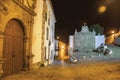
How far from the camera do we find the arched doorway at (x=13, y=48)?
31.0ft

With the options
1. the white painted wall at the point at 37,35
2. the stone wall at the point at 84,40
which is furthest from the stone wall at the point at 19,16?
the stone wall at the point at 84,40

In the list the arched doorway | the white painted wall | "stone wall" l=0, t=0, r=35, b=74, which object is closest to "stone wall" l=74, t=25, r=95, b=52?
the white painted wall

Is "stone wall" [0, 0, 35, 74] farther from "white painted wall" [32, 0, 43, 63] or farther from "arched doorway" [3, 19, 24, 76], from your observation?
"white painted wall" [32, 0, 43, 63]

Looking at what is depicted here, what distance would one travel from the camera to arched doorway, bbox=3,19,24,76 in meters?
9.45

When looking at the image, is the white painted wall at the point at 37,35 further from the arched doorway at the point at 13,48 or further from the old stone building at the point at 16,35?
the arched doorway at the point at 13,48

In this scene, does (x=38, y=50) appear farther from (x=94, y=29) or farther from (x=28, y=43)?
(x=94, y=29)

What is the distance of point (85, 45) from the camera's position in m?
41.7

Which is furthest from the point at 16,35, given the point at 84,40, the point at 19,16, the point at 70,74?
the point at 84,40

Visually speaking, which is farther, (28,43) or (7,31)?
(28,43)

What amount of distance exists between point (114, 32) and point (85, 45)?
16.6 metres

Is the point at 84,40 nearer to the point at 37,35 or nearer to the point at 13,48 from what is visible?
the point at 37,35

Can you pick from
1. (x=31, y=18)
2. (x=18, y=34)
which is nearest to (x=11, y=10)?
(x=18, y=34)

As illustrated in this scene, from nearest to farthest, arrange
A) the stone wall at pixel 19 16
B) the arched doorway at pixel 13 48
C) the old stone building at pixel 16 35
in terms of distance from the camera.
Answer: the stone wall at pixel 19 16, the old stone building at pixel 16 35, the arched doorway at pixel 13 48

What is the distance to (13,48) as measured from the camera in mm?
10352
